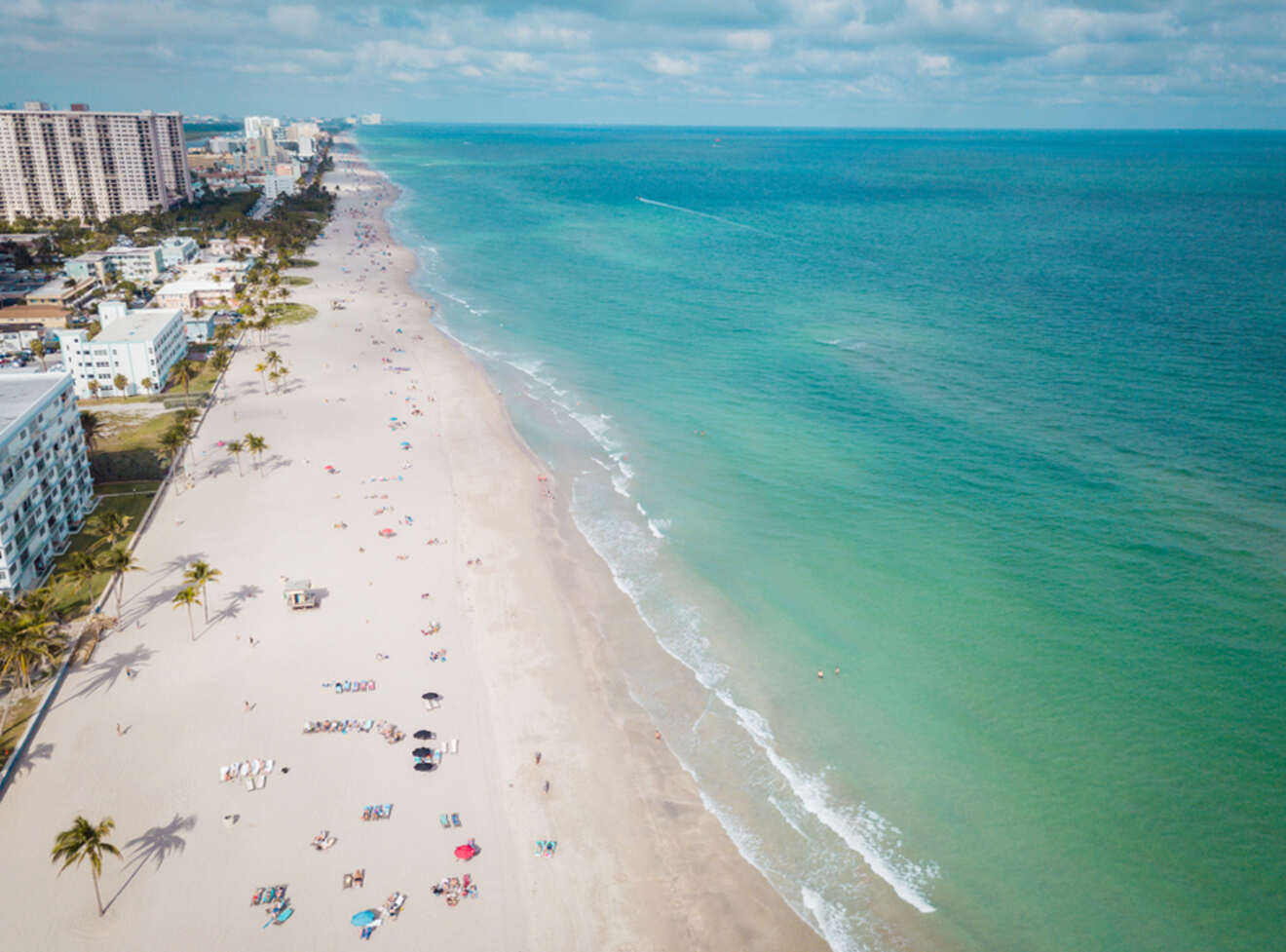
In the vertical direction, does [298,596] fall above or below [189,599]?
below

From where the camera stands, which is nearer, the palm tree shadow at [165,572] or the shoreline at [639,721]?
the shoreline at [639,721]

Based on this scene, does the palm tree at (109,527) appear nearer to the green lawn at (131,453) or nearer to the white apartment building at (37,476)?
the white apartment building at (37,476)

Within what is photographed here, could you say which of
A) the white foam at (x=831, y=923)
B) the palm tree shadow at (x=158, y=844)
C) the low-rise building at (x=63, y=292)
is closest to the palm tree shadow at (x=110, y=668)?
the palm tree shadow at (x=158, y=844)

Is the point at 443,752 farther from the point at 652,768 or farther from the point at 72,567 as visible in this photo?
the point at 72,567

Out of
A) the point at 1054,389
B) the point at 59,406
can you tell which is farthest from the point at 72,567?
the point at 1054,389

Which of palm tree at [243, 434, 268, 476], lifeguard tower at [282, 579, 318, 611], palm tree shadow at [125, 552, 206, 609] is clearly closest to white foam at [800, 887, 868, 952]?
lifeguard tower at [282, 579, 318, 611]

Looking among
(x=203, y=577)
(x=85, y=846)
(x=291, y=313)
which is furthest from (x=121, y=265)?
(x=85, y=846)

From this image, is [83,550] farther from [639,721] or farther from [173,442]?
[639,721]

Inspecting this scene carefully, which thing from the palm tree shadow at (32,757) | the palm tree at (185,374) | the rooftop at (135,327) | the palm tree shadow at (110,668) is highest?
the rooftop at (135,327)
